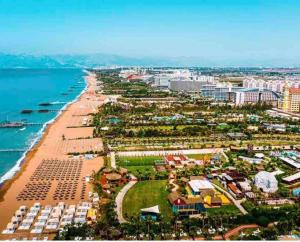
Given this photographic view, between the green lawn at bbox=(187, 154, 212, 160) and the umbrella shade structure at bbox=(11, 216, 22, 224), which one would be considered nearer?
the umbrella shade structure at bbox=(11, 216, 22, 224)

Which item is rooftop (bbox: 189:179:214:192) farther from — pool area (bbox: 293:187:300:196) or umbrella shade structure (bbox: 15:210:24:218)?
umbrella shade structure (bbox: 15:210:24:218)

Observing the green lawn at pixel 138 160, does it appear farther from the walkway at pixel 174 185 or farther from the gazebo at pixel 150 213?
the gazebo at pixel 150 213

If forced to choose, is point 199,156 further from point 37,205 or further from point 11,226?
point 11,226

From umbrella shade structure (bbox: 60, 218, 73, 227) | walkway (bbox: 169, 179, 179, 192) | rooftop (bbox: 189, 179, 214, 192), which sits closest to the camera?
umbrella shade structure (bbox: 60, 218, 73, 227)

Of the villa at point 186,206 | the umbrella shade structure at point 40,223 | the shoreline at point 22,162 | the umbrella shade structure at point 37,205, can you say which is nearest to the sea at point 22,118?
the shoreline at point 22,162

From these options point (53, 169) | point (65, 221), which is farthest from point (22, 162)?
point (65, 221)

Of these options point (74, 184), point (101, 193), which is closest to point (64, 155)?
point (74, 184)

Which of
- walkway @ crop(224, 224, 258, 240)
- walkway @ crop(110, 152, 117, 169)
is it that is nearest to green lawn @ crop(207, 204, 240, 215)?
walkway @ crop(224, 224, 258, 240)

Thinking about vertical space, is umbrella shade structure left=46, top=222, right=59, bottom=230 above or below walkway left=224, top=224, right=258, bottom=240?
below
